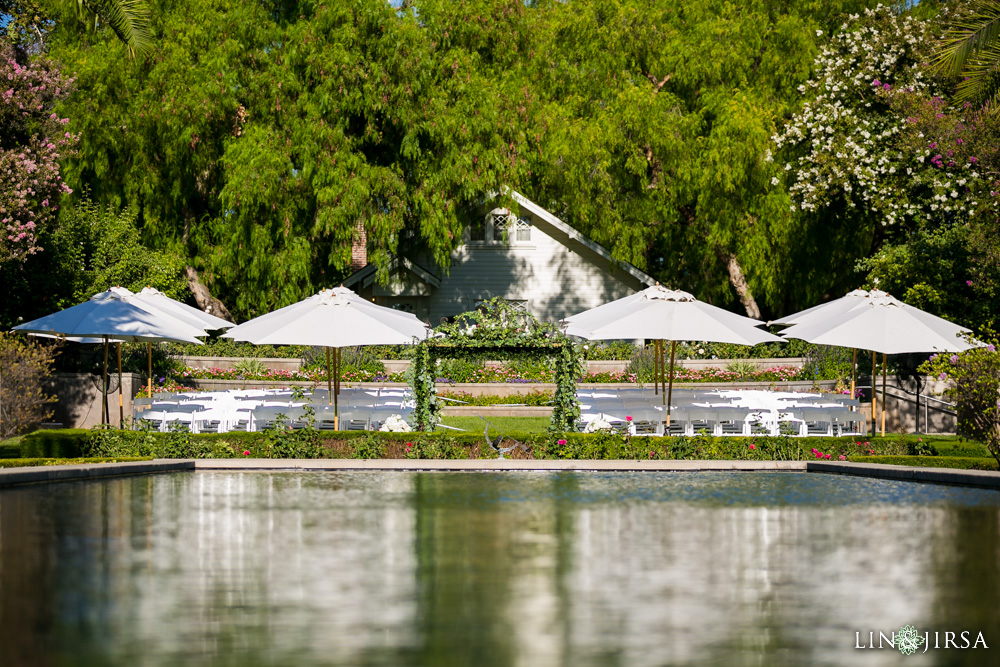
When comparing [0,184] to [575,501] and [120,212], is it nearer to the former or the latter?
[120,212]

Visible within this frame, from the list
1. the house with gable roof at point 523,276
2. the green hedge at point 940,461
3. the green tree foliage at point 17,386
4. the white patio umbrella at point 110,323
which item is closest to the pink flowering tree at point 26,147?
the white patio umbrella at point 110,323

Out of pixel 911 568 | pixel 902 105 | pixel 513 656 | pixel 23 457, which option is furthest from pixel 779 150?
pixel 513 656

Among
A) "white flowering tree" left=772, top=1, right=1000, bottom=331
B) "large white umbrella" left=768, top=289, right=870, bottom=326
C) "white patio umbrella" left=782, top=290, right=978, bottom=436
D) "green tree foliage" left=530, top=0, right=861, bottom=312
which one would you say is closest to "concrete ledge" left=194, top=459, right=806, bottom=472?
"white patio umbrella" left=782, top=290, right=978, bottom=436

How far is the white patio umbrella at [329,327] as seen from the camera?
23.7 metres

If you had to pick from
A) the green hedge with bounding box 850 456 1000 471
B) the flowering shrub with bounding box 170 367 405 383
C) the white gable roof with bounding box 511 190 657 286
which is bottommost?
the green hedge with bounding box 850 456 1000 471

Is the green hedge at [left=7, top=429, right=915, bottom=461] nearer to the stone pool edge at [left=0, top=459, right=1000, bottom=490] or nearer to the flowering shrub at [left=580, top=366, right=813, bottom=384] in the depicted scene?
the stone pool edge at [left=0, top=459, right=1000, bottom=490]

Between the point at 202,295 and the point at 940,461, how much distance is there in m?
29.7

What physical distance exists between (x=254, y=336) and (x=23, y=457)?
4.86 metres

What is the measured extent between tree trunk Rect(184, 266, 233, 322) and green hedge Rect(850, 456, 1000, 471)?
92.4 ft

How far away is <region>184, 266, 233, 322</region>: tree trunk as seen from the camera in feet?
142

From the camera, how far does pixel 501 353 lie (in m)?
24.8

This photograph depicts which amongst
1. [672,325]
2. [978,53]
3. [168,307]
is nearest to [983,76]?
[978,53]

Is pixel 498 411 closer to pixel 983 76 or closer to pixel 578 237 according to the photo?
pixel 983 76

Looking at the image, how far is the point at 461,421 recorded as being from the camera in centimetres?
2888
